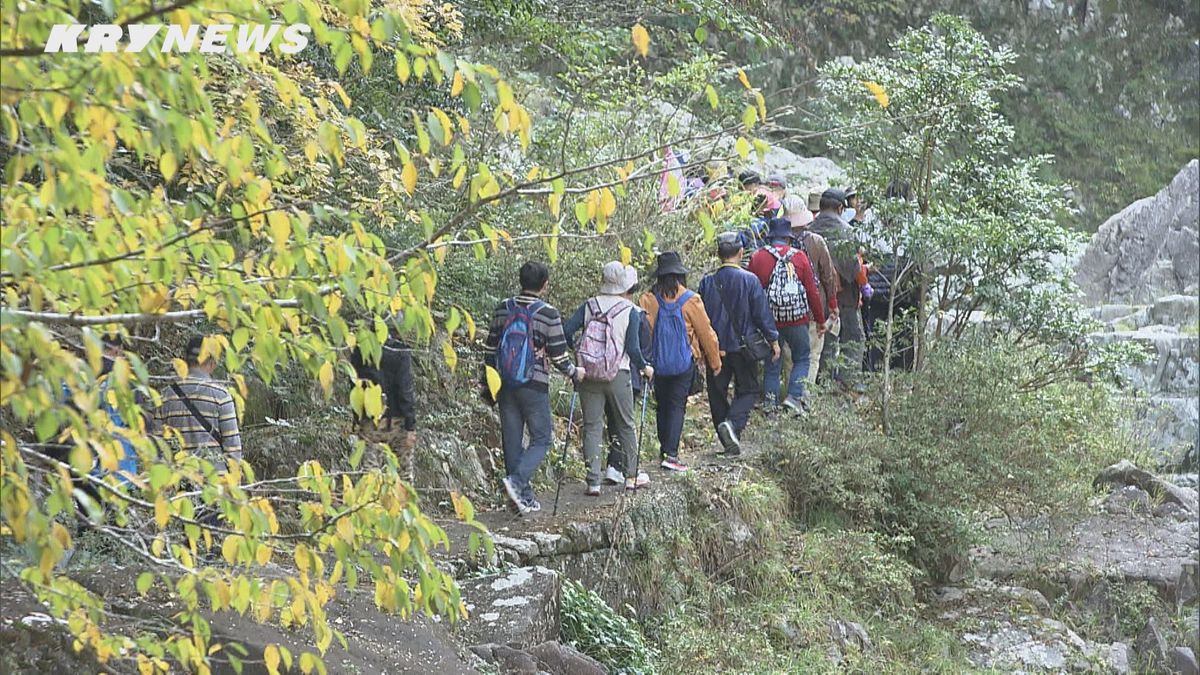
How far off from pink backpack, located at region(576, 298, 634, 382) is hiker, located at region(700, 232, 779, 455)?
1.60 m

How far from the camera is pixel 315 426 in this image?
927 cm

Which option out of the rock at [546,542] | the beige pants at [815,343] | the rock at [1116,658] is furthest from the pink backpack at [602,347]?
the rock at [1116,658]

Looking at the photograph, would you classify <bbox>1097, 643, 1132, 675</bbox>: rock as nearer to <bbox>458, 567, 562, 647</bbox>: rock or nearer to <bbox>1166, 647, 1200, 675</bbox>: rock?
<bbox>1166, 647, 1200, 675</bbox>: rock

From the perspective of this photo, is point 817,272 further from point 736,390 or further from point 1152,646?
point 1152,646

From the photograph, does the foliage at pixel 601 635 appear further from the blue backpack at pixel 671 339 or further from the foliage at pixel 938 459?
the foliage at pixel 938 459

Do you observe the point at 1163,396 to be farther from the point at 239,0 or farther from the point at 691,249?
the point at 239,0

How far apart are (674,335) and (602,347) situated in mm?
929

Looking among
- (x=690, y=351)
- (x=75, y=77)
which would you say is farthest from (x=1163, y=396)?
(x=75, y=77)

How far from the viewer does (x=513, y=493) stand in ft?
31.2

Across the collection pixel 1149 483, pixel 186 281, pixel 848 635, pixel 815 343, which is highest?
pixel 186 281

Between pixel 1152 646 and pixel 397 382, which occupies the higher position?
pixel 397 382

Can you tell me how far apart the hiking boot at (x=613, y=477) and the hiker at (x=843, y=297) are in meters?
2.43

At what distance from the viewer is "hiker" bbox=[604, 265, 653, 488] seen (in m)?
9.75

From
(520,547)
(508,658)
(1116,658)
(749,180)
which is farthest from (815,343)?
(508,658)
